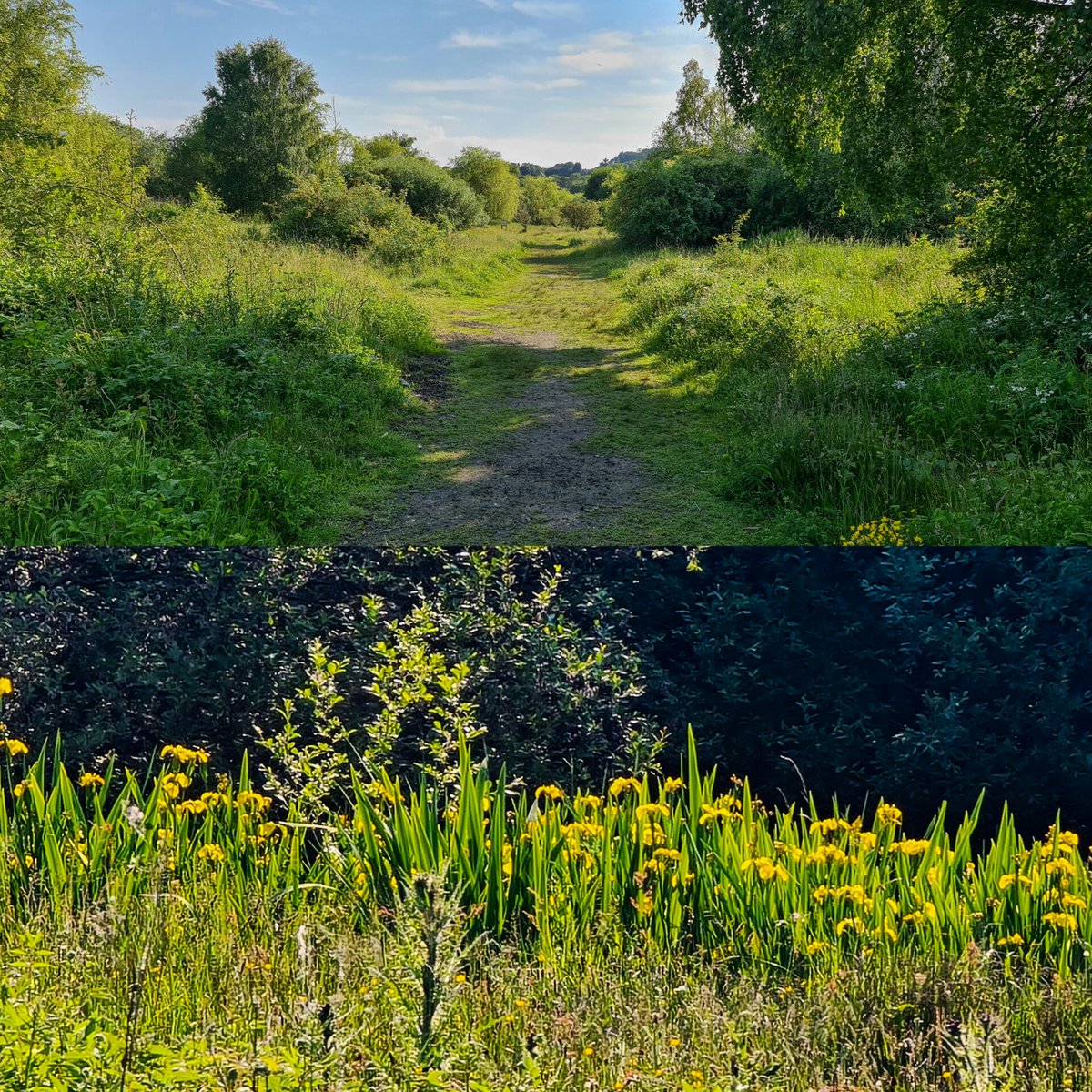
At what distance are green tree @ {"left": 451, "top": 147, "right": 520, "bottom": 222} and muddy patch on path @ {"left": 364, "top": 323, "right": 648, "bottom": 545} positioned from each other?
51.8 m

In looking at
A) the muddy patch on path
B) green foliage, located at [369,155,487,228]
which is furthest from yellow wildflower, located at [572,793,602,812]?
green foliage, located at [369,155,487,228]

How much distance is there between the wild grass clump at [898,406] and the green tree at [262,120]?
1193 inches

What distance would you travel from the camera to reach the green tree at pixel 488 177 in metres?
57.2

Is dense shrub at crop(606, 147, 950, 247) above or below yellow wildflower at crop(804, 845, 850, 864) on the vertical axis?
above

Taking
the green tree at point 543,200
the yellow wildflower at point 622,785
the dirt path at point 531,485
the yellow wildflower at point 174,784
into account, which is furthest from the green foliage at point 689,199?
the green tree at point 543,200

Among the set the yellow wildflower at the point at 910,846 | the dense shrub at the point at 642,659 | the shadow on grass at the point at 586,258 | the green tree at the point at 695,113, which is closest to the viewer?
the yellow wildflower at the point at 910,846

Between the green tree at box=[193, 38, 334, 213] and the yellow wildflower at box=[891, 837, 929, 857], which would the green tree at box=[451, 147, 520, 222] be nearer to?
the green tree at box=[193, 38, 334, 213]

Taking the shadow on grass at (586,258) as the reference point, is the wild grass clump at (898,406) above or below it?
below

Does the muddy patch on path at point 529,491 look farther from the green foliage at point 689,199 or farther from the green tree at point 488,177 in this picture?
the green tree at point 488,177

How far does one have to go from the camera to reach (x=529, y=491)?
6801mm

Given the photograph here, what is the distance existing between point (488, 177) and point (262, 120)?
2237 centimetres

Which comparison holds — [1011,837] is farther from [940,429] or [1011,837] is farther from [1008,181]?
[1008,181]

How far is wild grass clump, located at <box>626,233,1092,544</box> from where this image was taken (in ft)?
18.5

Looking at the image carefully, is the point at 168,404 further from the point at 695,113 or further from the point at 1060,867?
the point at 695,113
